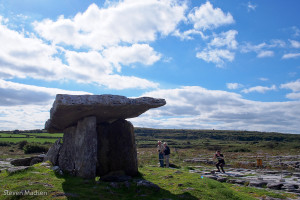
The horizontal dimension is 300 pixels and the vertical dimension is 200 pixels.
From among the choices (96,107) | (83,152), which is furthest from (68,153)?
(96,107)

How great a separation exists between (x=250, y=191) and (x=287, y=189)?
188cm

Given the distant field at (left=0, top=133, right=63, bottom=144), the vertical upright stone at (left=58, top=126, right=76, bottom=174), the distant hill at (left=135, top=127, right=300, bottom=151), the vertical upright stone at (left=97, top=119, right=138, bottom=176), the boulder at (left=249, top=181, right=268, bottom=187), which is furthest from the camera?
the distant field at (left=0, top=133, right=63, bottom=144)

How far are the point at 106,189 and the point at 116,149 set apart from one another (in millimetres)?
3745

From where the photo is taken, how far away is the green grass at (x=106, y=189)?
7.44m

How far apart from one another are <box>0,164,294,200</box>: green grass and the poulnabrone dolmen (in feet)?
3.75

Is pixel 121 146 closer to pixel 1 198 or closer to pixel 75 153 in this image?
pixel 75 153

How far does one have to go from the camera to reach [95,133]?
10742 mm

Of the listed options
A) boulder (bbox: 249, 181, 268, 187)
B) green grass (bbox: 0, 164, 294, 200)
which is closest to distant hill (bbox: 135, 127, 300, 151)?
boulder (bbox: 249, 181, 268, 187)

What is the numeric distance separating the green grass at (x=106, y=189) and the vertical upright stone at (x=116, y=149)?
2.07m

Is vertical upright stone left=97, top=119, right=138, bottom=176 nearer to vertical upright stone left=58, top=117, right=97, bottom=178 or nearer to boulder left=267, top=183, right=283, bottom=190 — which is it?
vertical upright stone left=58, top=117, right=97, bottom=178

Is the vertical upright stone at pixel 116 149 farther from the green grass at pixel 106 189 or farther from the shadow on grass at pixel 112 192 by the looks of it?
the shadow on grass at pixel 112 192

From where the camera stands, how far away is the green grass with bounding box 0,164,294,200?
744 cm

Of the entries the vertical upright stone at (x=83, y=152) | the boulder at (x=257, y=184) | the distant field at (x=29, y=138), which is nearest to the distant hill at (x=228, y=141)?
the distant field at (x=29, y=138)

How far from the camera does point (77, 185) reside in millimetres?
8602
